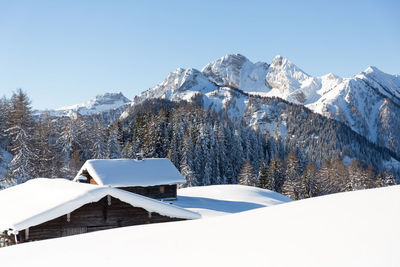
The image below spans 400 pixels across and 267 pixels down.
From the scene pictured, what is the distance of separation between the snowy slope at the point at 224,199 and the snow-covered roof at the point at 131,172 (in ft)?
10.4

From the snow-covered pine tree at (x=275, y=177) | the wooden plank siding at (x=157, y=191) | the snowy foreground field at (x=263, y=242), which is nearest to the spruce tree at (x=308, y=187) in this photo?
the snow-covered pine tree at (x=275, y=177)

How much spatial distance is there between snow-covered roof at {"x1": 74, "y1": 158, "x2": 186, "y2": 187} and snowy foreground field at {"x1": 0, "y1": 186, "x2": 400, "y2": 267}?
1049 inches

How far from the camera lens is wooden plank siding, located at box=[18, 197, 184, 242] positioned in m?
13.6

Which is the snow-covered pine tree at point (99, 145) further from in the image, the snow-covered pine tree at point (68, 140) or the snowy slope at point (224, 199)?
the snowy slope at point (224, 199)

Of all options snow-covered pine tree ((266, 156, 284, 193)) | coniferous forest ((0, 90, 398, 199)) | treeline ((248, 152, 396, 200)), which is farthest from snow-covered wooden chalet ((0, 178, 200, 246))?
snow-covered pine tree ((266, 156, 284, 193))

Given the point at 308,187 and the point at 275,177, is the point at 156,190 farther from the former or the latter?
the point at 275,177

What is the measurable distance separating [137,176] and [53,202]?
70.8 ft

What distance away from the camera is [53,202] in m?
13.4

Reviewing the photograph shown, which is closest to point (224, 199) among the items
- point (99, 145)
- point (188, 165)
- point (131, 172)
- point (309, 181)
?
point (131, 172)

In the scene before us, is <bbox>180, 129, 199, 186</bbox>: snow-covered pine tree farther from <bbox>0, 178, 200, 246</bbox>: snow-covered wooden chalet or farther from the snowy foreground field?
the snowy foreground field

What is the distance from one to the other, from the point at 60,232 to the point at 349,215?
12.2m

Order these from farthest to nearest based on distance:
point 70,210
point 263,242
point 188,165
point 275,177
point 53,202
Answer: point 275,177 < point 188,165 < point 53,202 < point 70,210 < point 263,242

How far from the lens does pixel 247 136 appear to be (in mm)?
101500

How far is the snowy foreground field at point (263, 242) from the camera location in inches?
180
